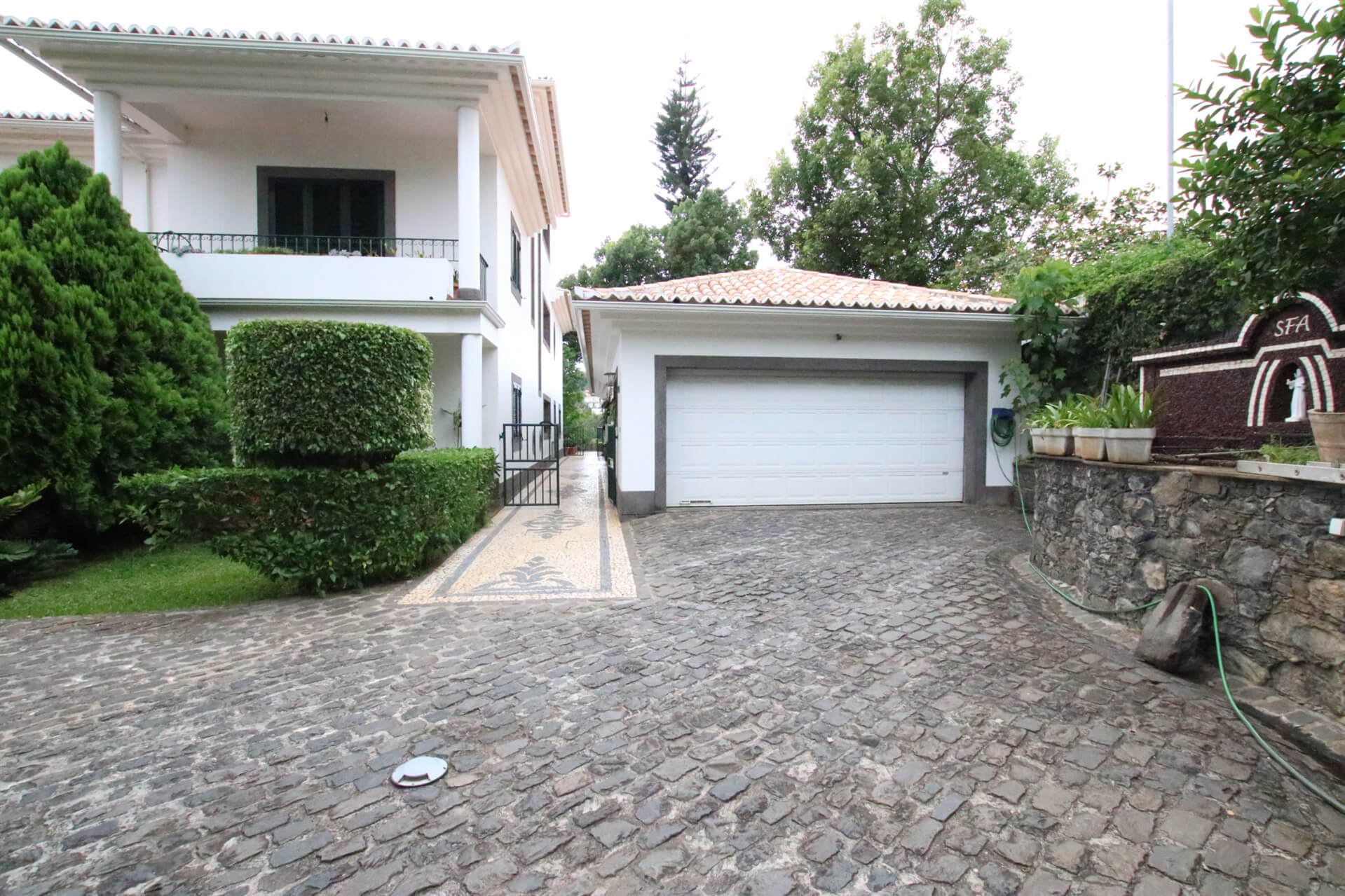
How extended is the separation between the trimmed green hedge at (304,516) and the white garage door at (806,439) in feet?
12.8

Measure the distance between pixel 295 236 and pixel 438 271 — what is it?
220 cm

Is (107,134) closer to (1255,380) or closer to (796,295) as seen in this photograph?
(796,295)

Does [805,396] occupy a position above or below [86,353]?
below

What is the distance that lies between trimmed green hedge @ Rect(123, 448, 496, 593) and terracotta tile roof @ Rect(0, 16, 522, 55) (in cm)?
569

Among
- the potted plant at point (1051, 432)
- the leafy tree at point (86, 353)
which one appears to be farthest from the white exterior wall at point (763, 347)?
the leafy tree at point (86, 353)

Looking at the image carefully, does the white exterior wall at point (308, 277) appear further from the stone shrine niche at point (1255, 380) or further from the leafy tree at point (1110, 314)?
the stone shrine niche at point (1255, 380)

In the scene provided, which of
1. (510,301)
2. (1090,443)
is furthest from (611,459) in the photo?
(1090,443)

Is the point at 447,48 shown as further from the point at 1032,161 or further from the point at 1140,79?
the point at 1032,161

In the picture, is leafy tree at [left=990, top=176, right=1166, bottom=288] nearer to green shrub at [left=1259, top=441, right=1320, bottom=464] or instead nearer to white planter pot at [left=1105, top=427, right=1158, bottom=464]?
white planter pot at [left=1105, top=427, right=1158, bottom=464]

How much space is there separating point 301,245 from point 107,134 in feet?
8.04

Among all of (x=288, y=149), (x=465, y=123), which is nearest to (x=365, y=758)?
(x=465, y=123)

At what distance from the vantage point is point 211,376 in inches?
279

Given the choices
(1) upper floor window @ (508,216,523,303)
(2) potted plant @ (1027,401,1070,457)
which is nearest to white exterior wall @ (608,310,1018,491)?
(2) potted plant @ (1027,401,1070,457)

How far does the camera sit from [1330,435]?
2795 mm
